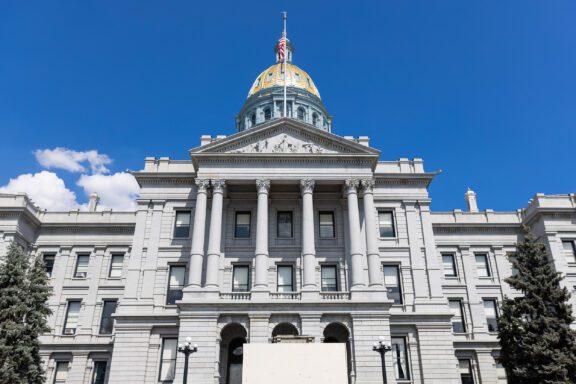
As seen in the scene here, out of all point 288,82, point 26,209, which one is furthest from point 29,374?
point 288,82

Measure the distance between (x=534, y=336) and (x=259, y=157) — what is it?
800 inches

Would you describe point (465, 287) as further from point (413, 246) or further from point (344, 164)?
point (344, 164)

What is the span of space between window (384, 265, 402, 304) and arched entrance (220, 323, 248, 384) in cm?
1027

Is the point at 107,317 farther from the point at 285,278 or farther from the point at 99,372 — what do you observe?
the point at 285,278

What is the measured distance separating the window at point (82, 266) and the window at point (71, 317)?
217 centimetres

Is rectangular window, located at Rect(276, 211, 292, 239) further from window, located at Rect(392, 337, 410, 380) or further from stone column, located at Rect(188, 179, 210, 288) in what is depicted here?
window, located at Rect(392, 337, 410, 380)

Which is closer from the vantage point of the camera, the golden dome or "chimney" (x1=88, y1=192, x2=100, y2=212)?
"chimney" (x1=88, y1=192, x2=100, y2=212)

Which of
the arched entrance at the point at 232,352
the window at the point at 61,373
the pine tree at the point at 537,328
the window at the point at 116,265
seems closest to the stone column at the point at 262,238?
the arched entrance at the point at 232,352

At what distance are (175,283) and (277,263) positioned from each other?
23.1ft

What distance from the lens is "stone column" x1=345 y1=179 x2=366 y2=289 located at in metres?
31.0

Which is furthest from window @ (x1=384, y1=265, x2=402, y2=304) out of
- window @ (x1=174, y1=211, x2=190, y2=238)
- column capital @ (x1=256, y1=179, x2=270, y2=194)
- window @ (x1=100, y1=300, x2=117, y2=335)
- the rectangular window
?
window @ (x1=100, y1=300, x2=117, y2=335)

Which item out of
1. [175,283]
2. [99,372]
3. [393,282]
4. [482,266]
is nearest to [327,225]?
[393,282]

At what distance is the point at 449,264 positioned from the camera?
41.7 meters

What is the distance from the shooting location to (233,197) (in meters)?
35.7
